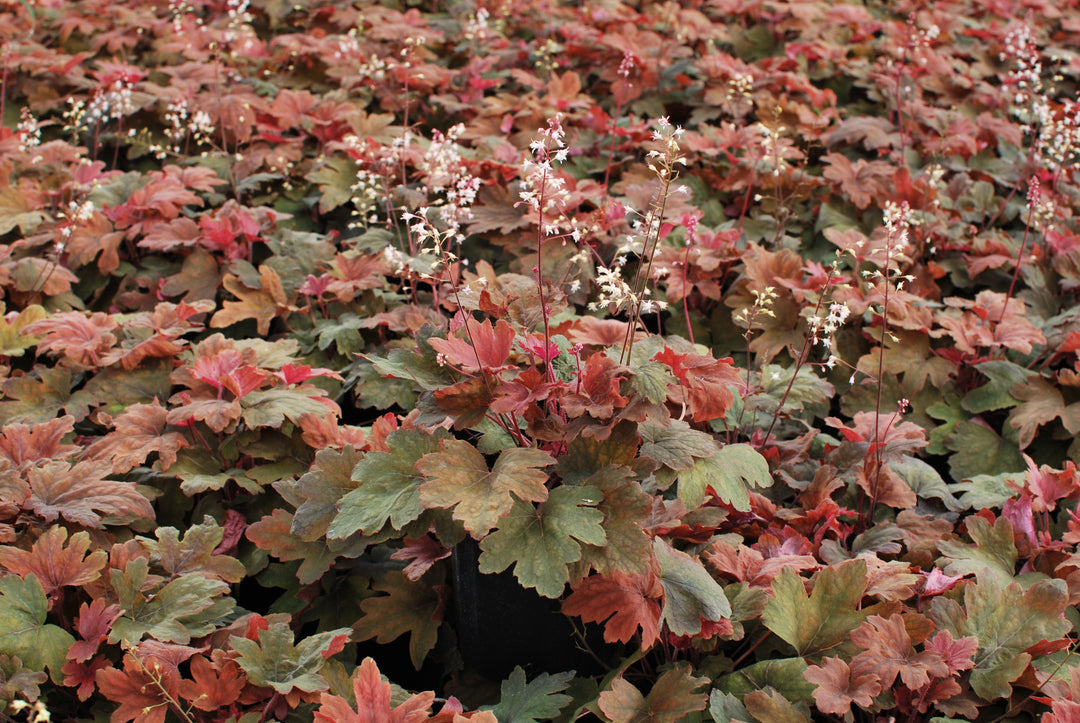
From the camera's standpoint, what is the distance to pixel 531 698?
190 cm

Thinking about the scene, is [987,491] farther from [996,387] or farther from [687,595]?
[687,595]

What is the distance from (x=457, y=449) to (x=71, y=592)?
1.03 metres

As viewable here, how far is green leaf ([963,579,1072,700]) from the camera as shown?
1842mm

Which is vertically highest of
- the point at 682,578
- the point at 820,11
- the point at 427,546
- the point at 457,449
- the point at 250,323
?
the point at 820,11

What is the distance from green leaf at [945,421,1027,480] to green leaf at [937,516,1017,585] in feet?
2.29

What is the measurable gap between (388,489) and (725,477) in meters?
0.71

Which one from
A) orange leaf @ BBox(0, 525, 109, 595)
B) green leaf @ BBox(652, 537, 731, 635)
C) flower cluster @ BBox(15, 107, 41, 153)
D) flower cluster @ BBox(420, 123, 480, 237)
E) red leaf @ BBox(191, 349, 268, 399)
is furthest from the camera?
flower cluster @ BBox(15, 107, 41, 153)

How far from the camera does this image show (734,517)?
2352mm

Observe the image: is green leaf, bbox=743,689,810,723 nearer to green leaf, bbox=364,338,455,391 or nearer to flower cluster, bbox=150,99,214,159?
green leaf, bbox=364,338,455,391

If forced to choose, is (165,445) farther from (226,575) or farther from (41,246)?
(41,246)

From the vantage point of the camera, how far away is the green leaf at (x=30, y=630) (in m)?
1.81

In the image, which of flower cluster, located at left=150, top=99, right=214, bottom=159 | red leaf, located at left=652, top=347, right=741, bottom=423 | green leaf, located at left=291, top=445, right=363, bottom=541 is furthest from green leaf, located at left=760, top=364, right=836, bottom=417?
flower cluster, located at left=150, top=99, right=214, bottom=159

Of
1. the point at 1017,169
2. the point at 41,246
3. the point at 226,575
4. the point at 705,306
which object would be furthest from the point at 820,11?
the point at 226,575

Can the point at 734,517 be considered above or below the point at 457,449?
below
